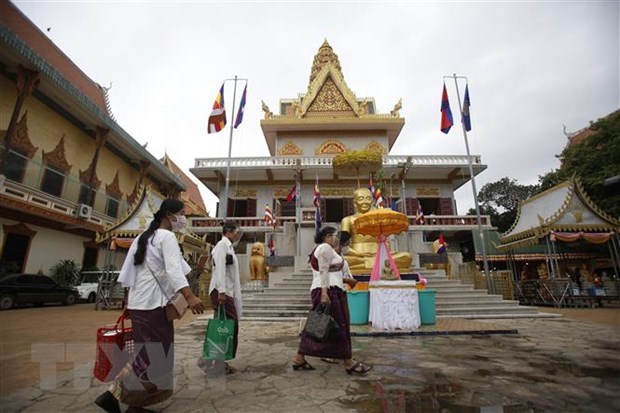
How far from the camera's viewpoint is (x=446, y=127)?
12.2 m

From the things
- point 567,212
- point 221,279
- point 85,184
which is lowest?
point 221,279

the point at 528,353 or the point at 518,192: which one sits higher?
the point at 518,192

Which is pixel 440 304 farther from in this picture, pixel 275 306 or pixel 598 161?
pixel 598 161

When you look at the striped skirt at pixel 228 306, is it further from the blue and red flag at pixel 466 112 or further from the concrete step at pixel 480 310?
the blue and red flag at pixel 466 112

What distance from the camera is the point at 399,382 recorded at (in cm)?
262

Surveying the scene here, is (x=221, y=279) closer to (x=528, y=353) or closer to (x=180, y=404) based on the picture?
(x=180, y=404)

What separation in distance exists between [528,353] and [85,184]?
16.9 meters

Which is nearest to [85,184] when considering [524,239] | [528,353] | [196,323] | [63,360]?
[196,323]

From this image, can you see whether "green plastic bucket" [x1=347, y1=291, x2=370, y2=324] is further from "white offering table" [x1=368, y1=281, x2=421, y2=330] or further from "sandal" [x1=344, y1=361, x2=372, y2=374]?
"sandal" [x1=344, y1=361, x2=372, y2=374]

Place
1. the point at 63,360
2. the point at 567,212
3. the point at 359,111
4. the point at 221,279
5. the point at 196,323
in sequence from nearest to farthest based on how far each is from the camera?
the point at 221,279, the point at 63,360, the point at 196,323, the point at 567,212, the point at 359,111

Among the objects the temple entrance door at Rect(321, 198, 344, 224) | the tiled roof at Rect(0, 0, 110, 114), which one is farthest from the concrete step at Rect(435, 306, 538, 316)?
the tiled roof at Rect(0, 0, 110, 114)

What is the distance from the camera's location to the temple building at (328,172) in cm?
1553

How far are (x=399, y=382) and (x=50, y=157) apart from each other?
15.5m


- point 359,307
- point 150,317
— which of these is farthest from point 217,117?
point 150,317
